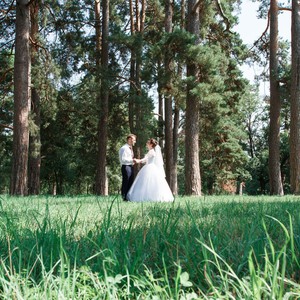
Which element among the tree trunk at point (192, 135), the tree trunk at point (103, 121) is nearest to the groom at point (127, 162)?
the tree trunk at point (192, 135)

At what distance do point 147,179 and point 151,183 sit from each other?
179 mm

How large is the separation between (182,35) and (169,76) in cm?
240

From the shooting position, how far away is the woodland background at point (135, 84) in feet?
50.7

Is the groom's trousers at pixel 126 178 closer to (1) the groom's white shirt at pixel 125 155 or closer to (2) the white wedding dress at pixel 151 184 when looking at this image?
(1) the groom's white shirt at pixel 125 155

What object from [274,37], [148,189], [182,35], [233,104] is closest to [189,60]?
[182,35]

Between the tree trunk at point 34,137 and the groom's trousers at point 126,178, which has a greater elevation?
the tree trunk at point 34,137

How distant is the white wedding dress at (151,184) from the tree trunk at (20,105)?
4102mm

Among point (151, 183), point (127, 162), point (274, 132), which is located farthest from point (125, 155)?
point (274, 132)

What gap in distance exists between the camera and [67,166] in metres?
35.2

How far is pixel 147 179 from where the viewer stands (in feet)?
39.0

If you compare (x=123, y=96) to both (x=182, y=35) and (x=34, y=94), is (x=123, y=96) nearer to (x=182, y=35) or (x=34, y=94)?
(x=34, y=94)

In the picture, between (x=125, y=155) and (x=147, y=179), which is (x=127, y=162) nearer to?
(x=125, y=155)

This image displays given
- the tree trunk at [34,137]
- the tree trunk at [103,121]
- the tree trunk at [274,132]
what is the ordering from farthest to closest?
1. the tree trunk at [34,137]
2. the tree trunk at [103,121]
3. the tree trunk at [274,132]

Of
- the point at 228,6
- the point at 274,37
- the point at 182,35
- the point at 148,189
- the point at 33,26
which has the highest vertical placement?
the point at 228,6
